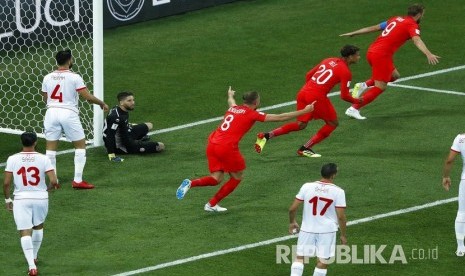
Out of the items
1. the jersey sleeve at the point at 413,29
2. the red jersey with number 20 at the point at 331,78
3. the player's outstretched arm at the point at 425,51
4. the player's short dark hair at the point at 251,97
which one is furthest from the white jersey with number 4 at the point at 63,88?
the jersey sleeve at the point at 413,29

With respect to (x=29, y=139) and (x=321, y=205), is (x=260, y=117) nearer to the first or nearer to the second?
(x=321, y=205)

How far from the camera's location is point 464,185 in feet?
57.5

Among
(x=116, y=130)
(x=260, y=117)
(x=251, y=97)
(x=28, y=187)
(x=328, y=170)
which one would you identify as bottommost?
(x=116, y=130)

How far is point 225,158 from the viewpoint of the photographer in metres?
19.3

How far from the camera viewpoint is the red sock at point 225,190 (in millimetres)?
19422

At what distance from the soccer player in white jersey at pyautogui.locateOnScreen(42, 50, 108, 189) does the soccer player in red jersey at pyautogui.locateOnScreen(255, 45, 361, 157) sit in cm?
303

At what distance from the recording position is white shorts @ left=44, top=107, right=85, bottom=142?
2041 centimetres

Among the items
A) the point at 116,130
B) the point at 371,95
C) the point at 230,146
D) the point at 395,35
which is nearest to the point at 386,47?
the point at 395,35

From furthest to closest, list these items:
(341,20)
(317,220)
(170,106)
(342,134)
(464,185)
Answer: (341,20) < (170,106) < (342,134) < (464,185) < (317,220)

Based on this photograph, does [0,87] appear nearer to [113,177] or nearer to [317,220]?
[113,177]

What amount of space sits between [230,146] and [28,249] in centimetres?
349

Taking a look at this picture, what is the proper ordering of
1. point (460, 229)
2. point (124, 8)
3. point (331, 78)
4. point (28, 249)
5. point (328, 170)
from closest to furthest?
point (328, 170) < point (28, 249) < point (460, 229) < point (331, 78) < point (124, 8)

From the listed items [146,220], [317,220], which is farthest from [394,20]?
[317,220]

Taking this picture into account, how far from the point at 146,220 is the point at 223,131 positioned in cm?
167
